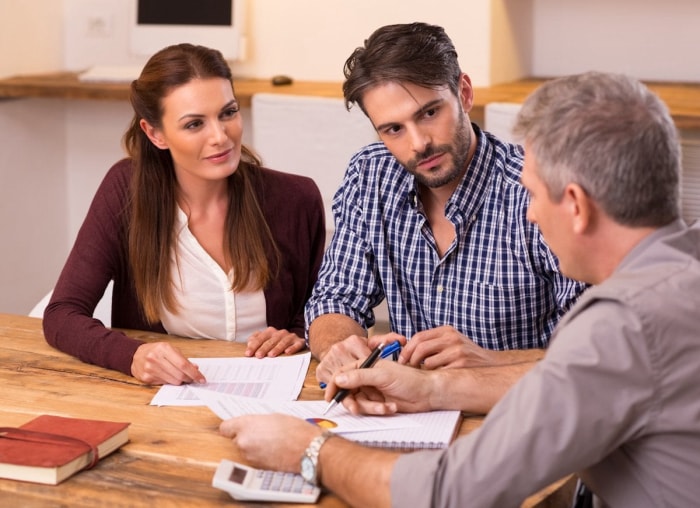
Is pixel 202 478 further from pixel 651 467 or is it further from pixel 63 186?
pixel 63 186

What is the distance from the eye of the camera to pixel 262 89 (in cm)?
366

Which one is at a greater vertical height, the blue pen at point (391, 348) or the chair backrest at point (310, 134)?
the chair backrest at point (310, 134)

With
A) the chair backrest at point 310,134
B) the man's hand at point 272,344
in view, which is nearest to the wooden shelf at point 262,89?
the chair backrest at point 310,134

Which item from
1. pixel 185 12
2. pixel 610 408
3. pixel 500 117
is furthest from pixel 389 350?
pixel 185 12

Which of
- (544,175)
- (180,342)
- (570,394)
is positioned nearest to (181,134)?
(180,342)

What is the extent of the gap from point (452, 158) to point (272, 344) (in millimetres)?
498

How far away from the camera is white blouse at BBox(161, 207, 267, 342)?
2295mm

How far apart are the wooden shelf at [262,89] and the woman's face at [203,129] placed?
114cm

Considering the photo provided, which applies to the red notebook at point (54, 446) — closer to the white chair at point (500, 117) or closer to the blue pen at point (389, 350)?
the blue pen at point (389, 350)

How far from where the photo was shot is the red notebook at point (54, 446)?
1.41m

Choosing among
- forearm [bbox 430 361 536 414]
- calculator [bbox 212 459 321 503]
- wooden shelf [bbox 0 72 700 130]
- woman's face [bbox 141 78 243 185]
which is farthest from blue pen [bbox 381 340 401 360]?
wooden shelf [bbox 0 72 700 130]

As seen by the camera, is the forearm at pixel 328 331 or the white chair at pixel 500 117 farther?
the white chair at pixel 500 117

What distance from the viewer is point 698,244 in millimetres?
1301

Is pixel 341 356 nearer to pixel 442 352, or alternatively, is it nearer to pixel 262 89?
pixel 442 352
